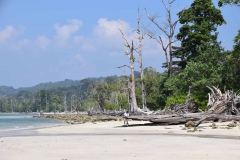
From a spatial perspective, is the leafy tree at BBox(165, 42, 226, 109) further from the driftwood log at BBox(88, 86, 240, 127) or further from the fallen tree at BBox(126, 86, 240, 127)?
the fallen tree at BBox(126, 86, 240, 127)

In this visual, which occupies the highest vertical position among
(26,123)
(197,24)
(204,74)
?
(197,24)

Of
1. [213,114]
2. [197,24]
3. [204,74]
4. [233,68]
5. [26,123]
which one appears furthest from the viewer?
[26,123]

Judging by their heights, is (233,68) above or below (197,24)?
below

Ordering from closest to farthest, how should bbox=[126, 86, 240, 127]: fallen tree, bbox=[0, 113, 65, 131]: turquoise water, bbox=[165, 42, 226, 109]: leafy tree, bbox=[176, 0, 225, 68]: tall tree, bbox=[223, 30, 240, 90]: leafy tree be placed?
bbox=[126, 86, 240, 127]: fallen tree, bbox=[223, 30, 240, 90]: leafy tree, bbox=[165, 42, 226, 109]: leafy tree, bbox=[0, 113, 65, 131]: turquoise water, bbox=[176, 0, 225, 68]: tall tree

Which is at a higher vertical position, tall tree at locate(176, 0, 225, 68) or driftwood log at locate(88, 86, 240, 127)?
tall tree at locate(176, 0, 225, 68)

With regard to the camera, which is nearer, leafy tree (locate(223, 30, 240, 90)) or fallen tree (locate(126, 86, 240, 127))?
fallen tree (locate(126, 86, 240, 127))

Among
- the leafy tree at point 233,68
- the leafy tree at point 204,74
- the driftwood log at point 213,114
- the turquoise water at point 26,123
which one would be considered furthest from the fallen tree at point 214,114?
the turquoise water at point 26,123

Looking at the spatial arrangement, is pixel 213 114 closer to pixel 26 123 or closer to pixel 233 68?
pixel 233 68

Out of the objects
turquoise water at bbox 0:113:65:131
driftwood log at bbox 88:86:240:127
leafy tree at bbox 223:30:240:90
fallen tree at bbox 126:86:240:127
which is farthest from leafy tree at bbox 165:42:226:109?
turquoise water at bbox 0:113:65:131

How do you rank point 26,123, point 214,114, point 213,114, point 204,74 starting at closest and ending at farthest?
point 213,114, point 214,114, point 204,74, point 26,123

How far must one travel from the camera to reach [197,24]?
131ft

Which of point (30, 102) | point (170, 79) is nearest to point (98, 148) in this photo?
point (170, 79)

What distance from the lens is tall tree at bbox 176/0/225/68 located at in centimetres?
3944

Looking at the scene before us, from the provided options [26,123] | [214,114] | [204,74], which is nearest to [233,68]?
[204,74]
